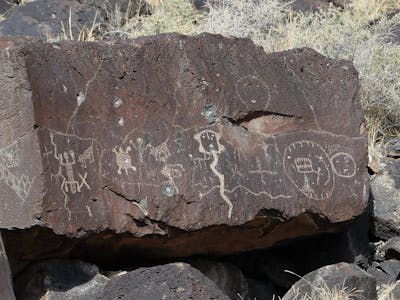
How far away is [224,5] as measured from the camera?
35.3 feet

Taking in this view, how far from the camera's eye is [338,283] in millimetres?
6688

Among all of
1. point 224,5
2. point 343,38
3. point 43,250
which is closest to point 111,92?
point 43,250

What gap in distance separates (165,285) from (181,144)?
4.18ft

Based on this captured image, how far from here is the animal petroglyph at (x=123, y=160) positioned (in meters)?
6.57

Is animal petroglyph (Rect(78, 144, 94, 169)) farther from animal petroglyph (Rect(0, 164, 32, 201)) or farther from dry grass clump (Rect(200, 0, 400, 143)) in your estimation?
dry grass clump (Rect(200, 0, 400, 143))

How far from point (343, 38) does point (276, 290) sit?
3040 millimetres

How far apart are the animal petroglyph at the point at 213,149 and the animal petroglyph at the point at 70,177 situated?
0.81 metres

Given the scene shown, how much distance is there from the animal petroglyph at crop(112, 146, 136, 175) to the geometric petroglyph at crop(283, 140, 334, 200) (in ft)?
3.50

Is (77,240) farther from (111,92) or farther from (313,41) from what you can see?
(313,41)

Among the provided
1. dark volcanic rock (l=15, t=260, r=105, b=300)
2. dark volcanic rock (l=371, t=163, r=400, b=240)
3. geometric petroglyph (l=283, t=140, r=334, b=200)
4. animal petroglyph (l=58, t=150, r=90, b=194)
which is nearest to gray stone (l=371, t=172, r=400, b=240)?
dark volcanic rock (l=371, t=163, r=400, b=240)

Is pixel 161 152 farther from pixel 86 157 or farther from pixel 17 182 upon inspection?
pixel 17 182

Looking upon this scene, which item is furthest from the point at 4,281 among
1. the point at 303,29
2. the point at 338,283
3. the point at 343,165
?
the point at 303,29

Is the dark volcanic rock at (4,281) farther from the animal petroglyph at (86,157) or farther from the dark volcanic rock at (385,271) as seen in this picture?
the dark volcanic rock at (385,271)

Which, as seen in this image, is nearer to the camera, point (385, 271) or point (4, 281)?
point (4, 281)
